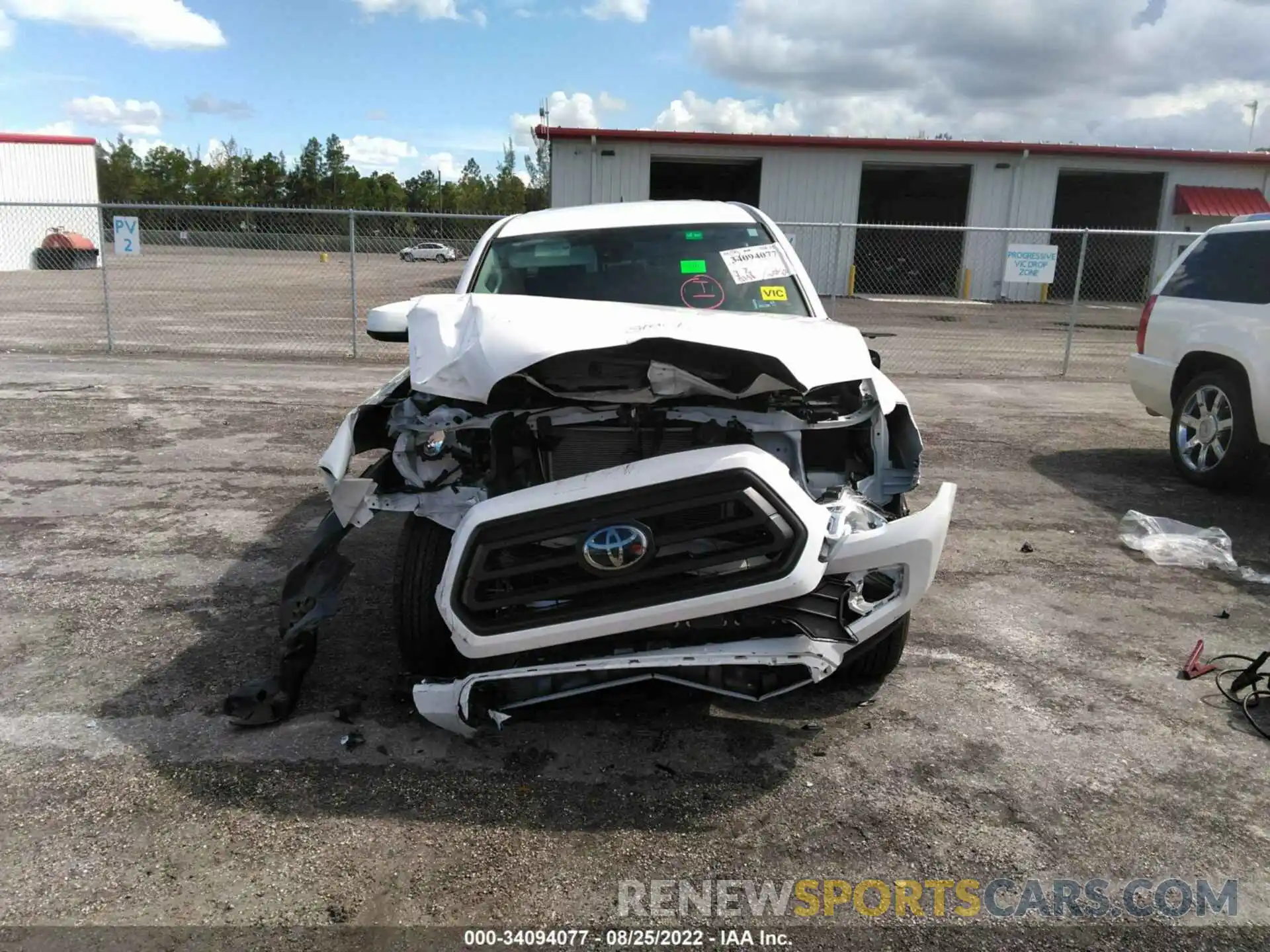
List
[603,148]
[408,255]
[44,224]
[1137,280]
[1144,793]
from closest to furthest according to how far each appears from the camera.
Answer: [1144,793]
[408,255]
[603,148]
[1137,280]
[44,224]

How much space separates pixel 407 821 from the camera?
2.79 m

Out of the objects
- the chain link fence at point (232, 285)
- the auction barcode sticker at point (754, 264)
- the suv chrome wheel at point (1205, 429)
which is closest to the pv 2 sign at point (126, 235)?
the chain link fence at point (232, 285)

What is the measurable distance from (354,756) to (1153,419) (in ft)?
30.7

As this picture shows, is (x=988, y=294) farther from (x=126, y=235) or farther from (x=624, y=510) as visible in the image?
(x=624, y=510)

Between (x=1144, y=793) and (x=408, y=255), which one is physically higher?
(x=408, y=255)

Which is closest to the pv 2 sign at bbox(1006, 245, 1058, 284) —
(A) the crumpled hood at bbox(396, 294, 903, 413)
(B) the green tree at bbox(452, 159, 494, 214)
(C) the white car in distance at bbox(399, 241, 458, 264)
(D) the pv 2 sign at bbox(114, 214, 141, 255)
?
(C) the white car in distance at bbox(399, 241, 458, 264)

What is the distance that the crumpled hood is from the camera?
9.80 ft

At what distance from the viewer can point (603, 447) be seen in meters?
3.41

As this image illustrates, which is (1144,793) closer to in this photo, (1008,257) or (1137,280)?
(1008,257)

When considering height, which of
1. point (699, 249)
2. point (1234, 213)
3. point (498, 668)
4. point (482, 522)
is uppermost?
point (1234, 213)

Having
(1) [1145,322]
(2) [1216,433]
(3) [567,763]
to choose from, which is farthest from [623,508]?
(1) [1145,322]

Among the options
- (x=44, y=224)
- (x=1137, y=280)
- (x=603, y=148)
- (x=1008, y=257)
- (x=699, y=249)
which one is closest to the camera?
(x=699, y=249)

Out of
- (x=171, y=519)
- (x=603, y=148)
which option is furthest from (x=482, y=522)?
(x=603, y=148)

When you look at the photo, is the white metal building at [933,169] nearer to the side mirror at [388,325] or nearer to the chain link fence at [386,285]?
the chain link fence at [386,285]
